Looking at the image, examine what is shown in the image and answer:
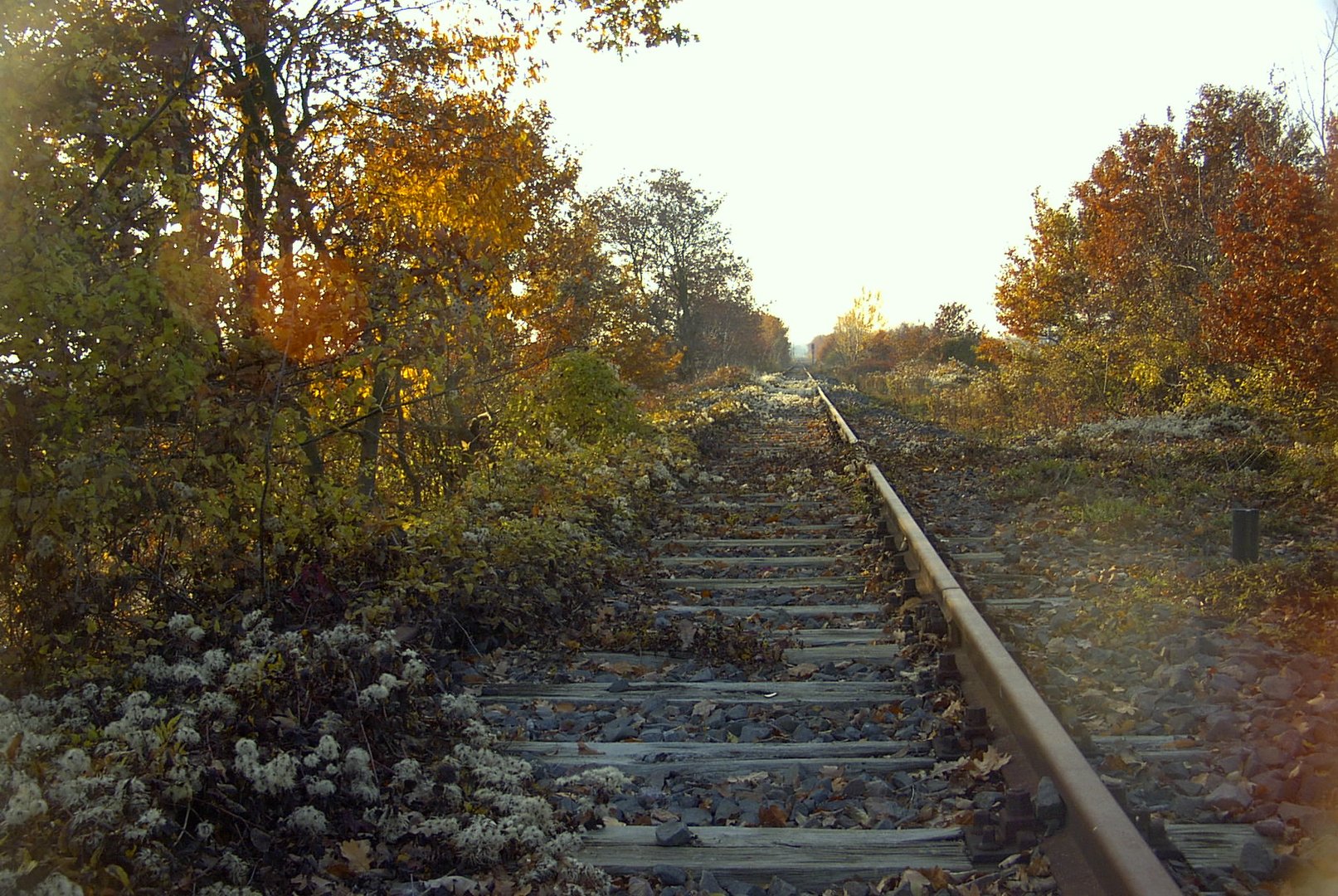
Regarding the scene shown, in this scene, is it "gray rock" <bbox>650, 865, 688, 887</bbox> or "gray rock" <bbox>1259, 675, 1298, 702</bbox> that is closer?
"gray rock" <bbox>650, 865, 688, 887</bbox>

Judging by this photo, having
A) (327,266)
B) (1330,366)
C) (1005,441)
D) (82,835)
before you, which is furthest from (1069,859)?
(1005,441)

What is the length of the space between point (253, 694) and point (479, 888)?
1.18 meters

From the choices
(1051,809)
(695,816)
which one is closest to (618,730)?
(695,816)

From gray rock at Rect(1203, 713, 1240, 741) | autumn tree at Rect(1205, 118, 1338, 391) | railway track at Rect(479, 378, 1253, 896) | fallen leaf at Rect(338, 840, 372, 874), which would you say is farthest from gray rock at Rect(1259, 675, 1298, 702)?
autumn tree at Rect(1205, 118, 1338, 391)

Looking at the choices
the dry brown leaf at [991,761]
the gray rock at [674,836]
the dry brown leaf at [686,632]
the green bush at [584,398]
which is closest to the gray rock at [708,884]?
the gray rock at [674,836]

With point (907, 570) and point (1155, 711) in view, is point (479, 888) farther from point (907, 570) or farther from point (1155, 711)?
point (907, 570)

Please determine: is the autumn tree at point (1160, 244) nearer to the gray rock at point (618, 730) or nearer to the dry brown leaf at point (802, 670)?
the dry brown leaf at point (802, 670)

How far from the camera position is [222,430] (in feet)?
14.3

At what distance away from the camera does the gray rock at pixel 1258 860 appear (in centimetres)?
262

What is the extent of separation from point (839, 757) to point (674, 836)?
0.91 meters

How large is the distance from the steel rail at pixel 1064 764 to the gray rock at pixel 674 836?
3.68 ft

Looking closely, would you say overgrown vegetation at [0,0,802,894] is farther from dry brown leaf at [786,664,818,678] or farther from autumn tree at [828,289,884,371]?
autumn tree at [828,289,884,371]

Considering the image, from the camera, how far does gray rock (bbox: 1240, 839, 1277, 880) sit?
2621 mm

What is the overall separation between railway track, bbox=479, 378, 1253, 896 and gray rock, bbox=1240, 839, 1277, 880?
0.05m
